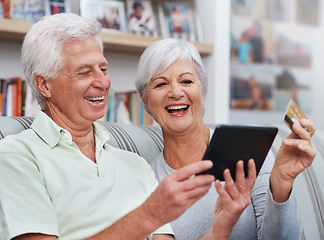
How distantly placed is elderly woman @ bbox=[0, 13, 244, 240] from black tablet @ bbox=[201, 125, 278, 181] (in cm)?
7

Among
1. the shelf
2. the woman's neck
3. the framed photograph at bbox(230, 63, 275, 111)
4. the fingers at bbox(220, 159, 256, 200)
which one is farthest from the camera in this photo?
the framed photograph at bbox(230, 63, 275, 111)

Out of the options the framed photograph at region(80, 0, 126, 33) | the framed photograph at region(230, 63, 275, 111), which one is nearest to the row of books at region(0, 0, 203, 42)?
the framed photograph at region(80, 0, 126, 33)

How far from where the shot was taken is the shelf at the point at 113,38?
209cm

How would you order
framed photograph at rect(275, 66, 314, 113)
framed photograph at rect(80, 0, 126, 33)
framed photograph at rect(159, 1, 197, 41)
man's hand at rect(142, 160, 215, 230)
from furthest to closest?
framed photograph at rect(275, 66, 314, 113)
framed photograph at rect(159, 1, 197, 41)
framed photograph at rect(80, 0, 126, 33)
man's hand at rect(142, 160, 215, 230)

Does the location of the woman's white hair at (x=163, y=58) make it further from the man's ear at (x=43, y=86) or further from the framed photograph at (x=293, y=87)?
the framed photograph at (x=293, y=87)

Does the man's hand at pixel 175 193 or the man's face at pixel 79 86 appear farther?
the man's face at pixel 79 86

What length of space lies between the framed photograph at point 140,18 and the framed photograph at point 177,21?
7 cm

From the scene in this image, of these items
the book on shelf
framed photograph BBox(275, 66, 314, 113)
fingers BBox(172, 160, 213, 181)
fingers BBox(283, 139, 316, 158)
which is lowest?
framed photograph BBox(275, 66, 314, 113)

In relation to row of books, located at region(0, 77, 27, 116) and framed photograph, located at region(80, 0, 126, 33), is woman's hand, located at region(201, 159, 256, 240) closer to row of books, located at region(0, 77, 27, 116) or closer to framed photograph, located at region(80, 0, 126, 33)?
row of books, located at region(0, 77, 27, 116)

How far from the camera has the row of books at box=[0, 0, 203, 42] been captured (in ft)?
7.30

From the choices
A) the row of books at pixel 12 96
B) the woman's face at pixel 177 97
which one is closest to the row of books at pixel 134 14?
the row of books at pixel 12 96

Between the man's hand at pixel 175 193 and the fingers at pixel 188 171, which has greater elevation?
the fingers at pixel 188 171

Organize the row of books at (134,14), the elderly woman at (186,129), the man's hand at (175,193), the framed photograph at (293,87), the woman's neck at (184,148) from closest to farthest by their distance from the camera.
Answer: the man's hand at (175,193)
the elderly woman at (186,129)
the woman's neck at (184,148)
the row of books at (134,14)
the framed photograph at (293,87)

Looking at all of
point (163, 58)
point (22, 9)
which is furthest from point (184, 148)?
point (22, 9)
